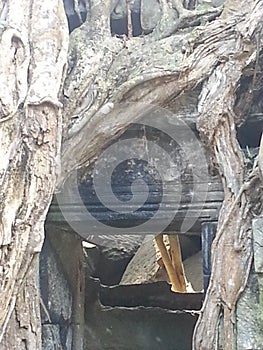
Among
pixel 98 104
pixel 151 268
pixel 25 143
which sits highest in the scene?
pixel 98 104

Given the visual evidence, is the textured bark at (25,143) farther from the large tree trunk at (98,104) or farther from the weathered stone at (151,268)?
the weathered stone at (151,268)

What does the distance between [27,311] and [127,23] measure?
100 centimetres

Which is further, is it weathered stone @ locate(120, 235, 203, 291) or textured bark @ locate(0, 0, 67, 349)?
weathered stone @ locate(120, 235, 203, 291)

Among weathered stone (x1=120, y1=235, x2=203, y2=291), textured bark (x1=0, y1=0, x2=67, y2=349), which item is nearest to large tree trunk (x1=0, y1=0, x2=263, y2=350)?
textured bark (x1=0, y1=0, x2=67, y2=349)

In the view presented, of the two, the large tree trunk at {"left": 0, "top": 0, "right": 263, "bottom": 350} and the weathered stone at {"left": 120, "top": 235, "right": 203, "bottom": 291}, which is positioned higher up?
the large tree trunk at {"left": 0, "top": 0, "right": 263, "bottom": 350}

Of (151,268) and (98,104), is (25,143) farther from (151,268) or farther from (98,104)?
(151,268)

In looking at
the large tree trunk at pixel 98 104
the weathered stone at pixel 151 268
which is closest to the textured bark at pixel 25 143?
the large tree trunk at pixel 98 104

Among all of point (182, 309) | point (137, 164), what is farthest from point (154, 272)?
point (137, 164)

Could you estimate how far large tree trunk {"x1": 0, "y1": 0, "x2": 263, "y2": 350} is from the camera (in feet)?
5.80

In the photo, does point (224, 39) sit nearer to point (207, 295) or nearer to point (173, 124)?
point (173, 124)

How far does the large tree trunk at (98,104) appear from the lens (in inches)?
69.6

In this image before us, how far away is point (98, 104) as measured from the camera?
199cm

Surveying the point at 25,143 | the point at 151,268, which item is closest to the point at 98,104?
the point at 25,143

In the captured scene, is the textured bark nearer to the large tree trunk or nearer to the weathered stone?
the large tree trunk
